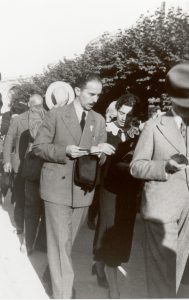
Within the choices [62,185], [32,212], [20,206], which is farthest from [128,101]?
[20,206]

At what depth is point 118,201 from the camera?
4.62 meters

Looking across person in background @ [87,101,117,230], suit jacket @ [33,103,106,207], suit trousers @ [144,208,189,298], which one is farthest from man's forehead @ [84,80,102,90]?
person in background @ [87,101,117,230]

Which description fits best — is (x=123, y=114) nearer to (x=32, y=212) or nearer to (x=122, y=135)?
(x=122, y=135)

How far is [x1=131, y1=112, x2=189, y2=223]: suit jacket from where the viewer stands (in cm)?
346

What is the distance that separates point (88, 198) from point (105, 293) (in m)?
0.96

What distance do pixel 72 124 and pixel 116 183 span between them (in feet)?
2.08

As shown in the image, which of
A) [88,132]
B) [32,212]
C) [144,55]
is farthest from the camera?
[144,55]

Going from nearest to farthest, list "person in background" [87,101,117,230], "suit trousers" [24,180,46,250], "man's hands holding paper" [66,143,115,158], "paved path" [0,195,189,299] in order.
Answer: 1. "man's hands holding paper" [66,143,115,158]
2. "paved path" [0,195,189,299]
3. "person in background" [87,101,117,230]
4. "suit trousers" [24,180,46,250]

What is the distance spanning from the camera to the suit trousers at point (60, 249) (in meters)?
4.29

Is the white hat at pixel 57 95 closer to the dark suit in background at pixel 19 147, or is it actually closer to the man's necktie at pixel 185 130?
the dark suit in background at pixel 19 147

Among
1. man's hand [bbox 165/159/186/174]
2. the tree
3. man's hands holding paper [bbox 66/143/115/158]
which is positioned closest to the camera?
man's hand [bbox 165/159/186/174]

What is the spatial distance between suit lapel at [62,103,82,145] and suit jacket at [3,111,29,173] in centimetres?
272

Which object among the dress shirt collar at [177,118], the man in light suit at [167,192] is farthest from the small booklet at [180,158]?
the dress shirt collar at [177,118]

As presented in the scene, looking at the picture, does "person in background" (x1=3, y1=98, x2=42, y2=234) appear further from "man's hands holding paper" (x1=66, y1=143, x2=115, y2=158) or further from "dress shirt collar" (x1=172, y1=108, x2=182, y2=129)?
"dress shirt collar" (x1=172, y1=108, x2=182, y2=129)
